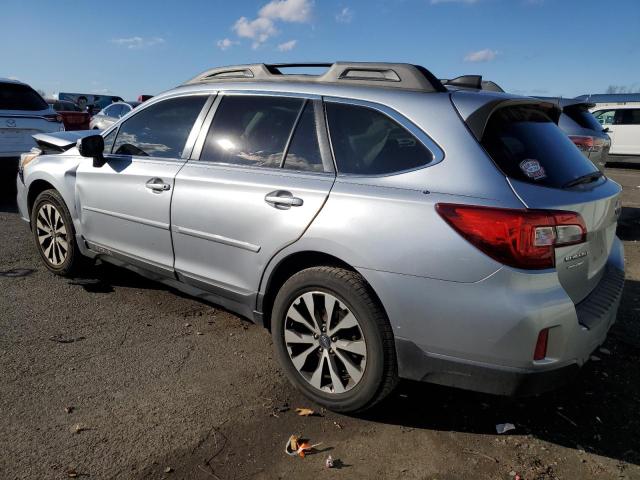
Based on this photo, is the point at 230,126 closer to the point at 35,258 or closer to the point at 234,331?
the point at 234,331

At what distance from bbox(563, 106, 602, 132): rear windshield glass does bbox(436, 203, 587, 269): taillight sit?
692 cm

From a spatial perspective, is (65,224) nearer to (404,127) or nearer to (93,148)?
(93,148)

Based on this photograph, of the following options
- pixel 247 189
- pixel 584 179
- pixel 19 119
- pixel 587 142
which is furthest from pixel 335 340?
pixel 19 119

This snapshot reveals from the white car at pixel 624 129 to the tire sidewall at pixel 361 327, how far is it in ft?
52.3

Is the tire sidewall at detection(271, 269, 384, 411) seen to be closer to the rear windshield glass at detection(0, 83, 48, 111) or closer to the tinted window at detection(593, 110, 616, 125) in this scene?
the rear windshield glass at detection(0, 83, 48, 111)

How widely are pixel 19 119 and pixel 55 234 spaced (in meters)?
4.40

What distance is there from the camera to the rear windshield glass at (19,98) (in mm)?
8141

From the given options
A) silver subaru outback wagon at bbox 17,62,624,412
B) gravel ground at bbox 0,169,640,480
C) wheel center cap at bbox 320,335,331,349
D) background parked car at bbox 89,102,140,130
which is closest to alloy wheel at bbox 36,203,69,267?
gravel ground at bbox 0,169,640,480

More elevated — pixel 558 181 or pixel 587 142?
pixel 558 181

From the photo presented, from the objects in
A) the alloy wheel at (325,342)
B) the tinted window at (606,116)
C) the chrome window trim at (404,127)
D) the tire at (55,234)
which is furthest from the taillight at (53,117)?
the tinted window at (606,116)

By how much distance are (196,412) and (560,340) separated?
1901 mm

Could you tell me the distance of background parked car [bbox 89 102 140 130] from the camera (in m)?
15.7

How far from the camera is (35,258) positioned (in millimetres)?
5426

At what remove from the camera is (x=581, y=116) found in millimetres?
8523
